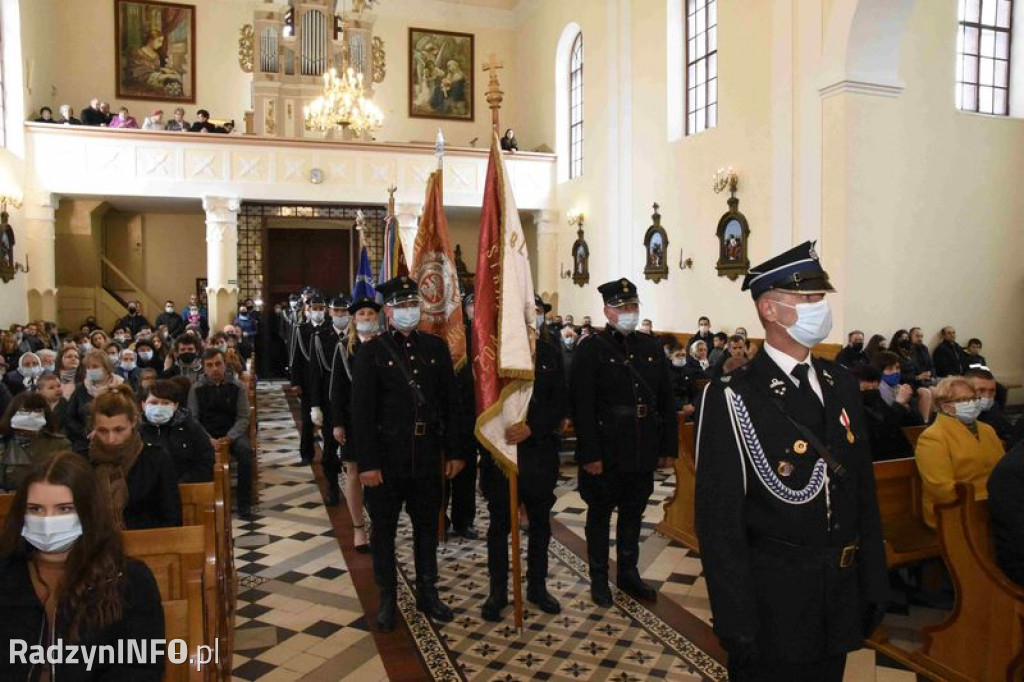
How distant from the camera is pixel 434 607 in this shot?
4504 millimetres

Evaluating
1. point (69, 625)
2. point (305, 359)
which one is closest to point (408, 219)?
point (305, 359)

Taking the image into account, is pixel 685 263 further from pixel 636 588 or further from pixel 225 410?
pixel 636 588

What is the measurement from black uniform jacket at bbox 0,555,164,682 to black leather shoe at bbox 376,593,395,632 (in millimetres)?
2234

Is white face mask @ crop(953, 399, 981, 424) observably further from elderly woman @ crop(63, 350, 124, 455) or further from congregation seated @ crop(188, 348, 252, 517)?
elderly woman @ crop(63, 350, 124, 455)

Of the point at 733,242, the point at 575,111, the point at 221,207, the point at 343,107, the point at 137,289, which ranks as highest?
the point at 575,111

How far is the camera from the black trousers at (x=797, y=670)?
239cm

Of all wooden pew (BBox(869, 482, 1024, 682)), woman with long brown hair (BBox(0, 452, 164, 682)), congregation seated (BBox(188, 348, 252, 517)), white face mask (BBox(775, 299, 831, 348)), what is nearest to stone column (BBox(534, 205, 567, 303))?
congregation seated (BBox(188, 348, 252, 517))

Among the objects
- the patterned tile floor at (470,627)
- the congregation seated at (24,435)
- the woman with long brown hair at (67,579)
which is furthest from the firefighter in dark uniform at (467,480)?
the woman with long brown hair at (67,579)

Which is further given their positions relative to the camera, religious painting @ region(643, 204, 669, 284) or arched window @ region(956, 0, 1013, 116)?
religious painting @ region(643, 204, 669, 284)

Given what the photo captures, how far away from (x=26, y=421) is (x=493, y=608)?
306 centimetres

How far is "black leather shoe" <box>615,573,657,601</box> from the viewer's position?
4.77m

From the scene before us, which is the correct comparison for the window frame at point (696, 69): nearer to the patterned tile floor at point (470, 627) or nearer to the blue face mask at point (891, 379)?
the blue face mask at point (891, 379)

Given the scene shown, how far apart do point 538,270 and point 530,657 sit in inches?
617

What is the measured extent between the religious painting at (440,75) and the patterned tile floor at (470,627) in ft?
58.3
